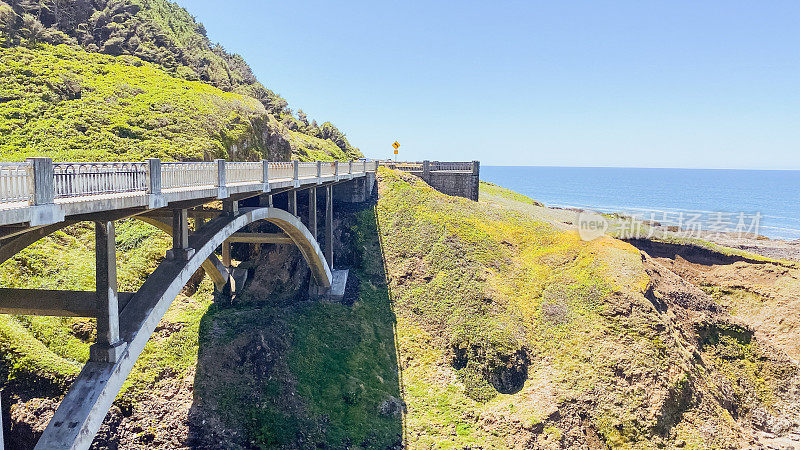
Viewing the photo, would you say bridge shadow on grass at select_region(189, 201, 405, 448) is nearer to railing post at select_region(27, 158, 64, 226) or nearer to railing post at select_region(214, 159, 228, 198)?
railing post at select_region(214, 159, 228, 198)

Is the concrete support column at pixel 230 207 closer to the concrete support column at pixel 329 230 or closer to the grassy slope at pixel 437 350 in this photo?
the grassy slope at pixel 437 350

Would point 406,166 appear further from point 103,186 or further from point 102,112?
point 103,186

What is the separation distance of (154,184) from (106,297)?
256 cm

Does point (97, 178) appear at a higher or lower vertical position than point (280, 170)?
lower

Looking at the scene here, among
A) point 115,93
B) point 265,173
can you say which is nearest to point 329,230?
point 265,173

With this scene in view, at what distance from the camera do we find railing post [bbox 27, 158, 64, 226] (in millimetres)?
6523

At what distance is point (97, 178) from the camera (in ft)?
26.5

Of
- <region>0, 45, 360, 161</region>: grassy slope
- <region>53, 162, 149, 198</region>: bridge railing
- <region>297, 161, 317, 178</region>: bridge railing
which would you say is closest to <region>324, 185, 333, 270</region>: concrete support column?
<region>297, 161, 317, 178</region>: bridge railing

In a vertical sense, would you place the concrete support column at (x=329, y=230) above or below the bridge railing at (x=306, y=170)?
below

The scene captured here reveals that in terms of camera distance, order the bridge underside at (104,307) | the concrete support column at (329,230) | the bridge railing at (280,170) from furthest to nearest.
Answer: the concrete support column at (329,230), the bridge railing at (280,170), the bridge underside at (104,307)

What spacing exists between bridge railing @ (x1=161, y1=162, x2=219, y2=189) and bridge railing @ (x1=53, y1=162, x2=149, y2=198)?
70 cm

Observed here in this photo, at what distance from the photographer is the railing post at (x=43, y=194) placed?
6.52m

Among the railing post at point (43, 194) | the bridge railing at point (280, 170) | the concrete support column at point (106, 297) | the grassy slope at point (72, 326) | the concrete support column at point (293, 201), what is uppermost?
the bridge railing at point (280, 170)

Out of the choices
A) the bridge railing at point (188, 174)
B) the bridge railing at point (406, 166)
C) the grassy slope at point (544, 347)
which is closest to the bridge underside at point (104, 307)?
the bridge railing at point (188, 174)
